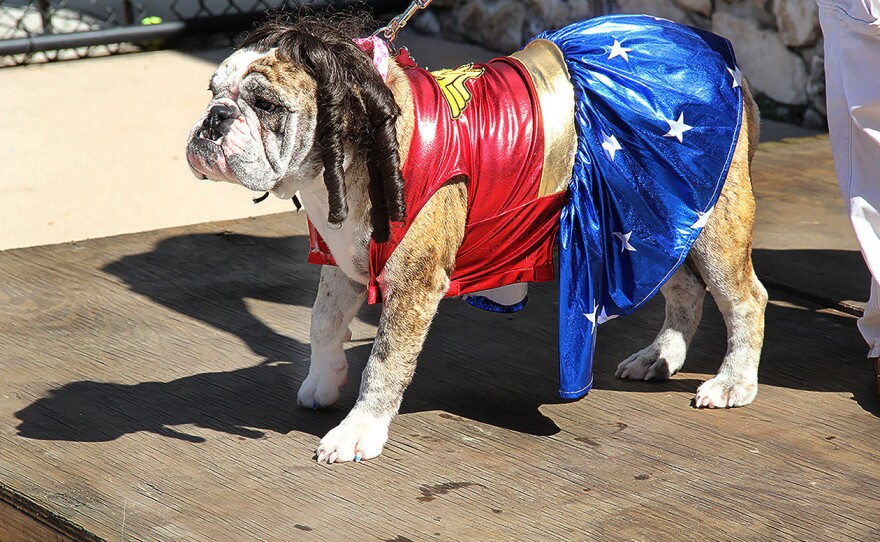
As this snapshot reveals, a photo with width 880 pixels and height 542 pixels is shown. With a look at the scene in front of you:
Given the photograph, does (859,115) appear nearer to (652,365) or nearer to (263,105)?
(652,365)

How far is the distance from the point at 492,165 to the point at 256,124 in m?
0.63

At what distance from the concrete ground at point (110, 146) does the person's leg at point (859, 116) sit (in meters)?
2.94

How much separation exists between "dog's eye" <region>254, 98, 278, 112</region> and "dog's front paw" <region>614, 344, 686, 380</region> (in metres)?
1.41

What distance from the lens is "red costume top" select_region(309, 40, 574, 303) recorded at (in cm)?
284

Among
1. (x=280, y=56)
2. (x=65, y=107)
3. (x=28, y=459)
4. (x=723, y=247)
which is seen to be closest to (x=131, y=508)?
(x=28, y=459)

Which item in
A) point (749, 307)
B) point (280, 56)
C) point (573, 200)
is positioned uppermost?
point (280, 56)

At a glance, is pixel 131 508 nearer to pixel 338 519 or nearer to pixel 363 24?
pixel 338 519

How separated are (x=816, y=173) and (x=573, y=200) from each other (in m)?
2.75

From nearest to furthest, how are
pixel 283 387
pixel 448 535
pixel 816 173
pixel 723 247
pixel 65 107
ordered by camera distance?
1. pixel 448 535
2. pixel 723 247
3. pixel 283 387
4. pixel 816 173
5. pixel 65 107

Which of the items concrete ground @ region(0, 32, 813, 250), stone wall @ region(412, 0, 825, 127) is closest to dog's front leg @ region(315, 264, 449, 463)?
concrete ground @ region(0, 32, 813, 250)

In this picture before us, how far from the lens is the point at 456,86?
298cm

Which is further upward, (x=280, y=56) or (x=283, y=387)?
(x=280, y=56)

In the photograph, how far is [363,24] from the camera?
9.57 ft

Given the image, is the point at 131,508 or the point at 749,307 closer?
the point at 131,508
